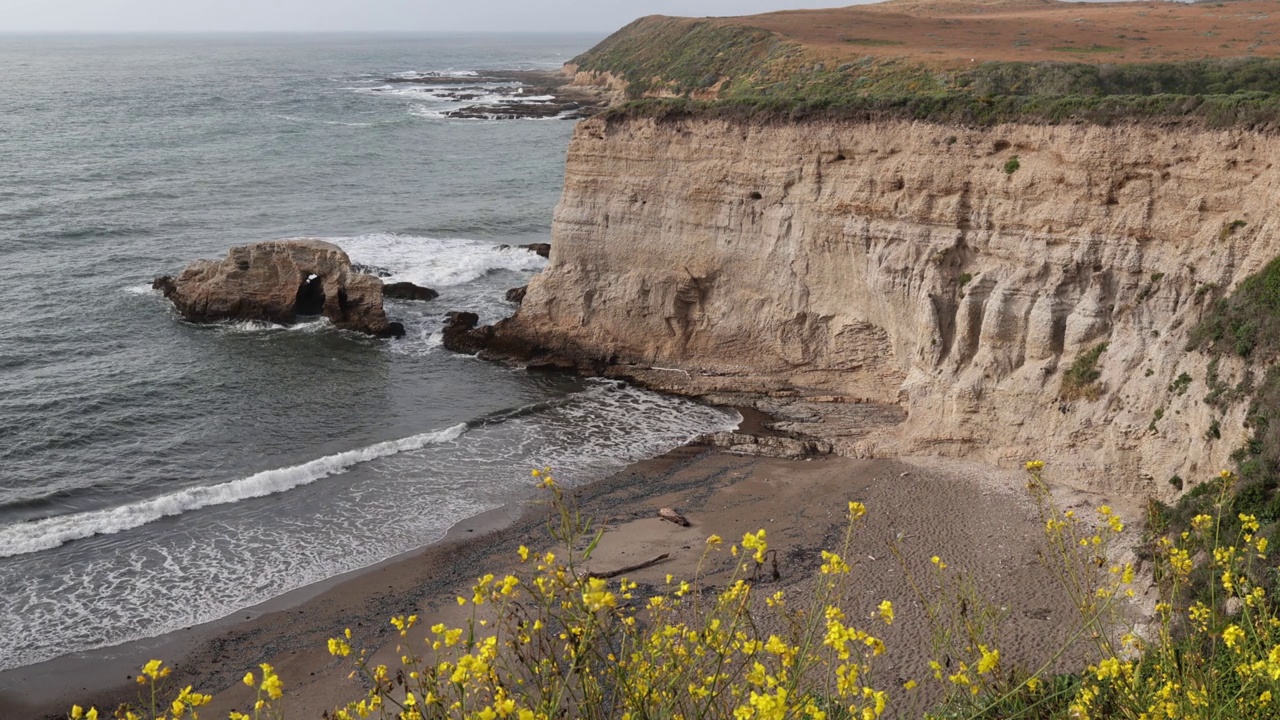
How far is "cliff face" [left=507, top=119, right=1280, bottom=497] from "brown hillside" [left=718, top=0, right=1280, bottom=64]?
886 inches

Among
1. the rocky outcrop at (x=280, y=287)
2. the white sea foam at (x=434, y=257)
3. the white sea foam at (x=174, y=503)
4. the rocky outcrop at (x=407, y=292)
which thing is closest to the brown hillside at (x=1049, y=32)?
the white sea foam at (x=434, y=257)

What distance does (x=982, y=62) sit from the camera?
4212 centimetres

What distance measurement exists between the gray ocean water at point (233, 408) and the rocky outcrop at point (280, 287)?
0.67 metres

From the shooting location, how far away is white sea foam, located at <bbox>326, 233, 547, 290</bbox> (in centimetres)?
3794

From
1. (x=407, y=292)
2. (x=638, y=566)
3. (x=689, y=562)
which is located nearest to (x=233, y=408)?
(x=407, y=292)

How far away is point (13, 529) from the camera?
1964 centimetres

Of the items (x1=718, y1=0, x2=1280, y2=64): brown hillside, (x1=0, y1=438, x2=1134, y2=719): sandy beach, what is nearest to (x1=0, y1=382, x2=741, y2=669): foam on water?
(x1=0, y1=438, x2=1134, y2=719): sandy beach

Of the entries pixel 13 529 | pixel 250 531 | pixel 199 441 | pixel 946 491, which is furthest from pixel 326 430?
pixel 946 491

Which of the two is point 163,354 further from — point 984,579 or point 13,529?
point 984,579

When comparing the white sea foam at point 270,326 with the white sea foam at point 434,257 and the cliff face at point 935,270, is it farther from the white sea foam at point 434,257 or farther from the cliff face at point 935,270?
the cliff face at point 935,270

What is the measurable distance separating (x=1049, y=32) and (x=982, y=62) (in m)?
14.8

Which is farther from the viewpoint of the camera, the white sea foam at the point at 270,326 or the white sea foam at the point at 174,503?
the white sea foam at the point at 270,326

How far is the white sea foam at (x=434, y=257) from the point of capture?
37938 millimetres

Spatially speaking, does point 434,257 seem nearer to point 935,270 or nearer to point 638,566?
point 935,270
